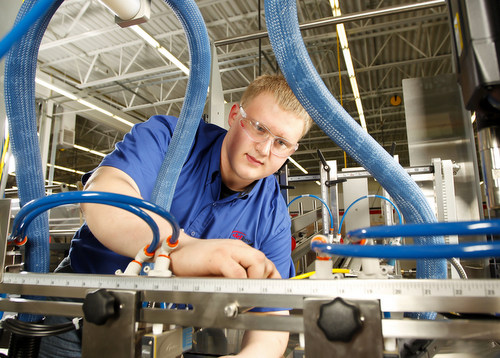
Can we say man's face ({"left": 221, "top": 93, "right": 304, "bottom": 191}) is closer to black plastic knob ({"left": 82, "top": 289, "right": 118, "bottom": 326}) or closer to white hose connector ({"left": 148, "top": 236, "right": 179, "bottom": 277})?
white hose connector ({"left": 148, "top": 236, "right": 179, "bottom": 277})

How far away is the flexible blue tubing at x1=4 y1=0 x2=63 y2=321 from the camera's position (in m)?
0.77

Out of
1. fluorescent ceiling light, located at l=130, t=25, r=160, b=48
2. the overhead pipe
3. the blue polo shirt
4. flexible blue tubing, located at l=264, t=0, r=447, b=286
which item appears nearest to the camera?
flexible blue tubing, located at l=264, t=0, r=447, b=286

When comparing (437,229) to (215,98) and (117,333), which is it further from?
(215,98)

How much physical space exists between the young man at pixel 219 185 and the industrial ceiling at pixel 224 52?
2.98 meters

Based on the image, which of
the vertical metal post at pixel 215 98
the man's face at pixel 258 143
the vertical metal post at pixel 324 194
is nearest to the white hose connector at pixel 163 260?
the man's face at pixel 258 143

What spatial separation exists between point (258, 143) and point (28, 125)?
642mm

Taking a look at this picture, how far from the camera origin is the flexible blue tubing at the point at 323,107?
64 cm

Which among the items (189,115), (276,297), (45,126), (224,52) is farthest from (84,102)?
(276,297)

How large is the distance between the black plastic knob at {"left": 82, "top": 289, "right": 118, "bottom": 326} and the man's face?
0.65 metres

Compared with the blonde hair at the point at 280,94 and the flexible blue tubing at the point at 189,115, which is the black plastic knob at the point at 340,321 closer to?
the flexible blue tubing at the point at 189,115

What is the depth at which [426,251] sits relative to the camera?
1.46 feet

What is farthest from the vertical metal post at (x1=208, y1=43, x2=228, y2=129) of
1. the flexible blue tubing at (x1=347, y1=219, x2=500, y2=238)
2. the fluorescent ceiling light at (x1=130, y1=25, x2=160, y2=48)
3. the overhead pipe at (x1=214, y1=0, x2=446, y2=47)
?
the fluorescent ceiling light at (x1=130, y1=25, x2=160, y2=48)

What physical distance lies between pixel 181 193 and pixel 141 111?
741cm

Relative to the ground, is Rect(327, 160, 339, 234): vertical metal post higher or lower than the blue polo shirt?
higher
